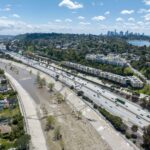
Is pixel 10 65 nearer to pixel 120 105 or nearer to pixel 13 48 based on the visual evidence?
pixel 13 48

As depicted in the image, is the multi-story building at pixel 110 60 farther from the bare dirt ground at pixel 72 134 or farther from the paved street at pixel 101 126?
the bare dirt ground at pixel 72 134

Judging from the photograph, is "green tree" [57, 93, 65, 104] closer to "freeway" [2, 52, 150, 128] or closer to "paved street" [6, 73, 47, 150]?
"paved street" [6, 73, 47, 150]

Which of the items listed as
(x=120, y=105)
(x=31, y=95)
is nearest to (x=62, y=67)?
(x=31, y=95)

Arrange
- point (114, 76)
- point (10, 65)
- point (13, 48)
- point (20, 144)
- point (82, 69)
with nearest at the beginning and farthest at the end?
point (20, 144) → point (114, 76) → point (82, 69) → point (10, 65) → point (13, 48)

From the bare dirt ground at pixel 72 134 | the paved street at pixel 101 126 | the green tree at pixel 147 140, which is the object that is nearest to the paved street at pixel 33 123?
the bare dirt ground at pixel 72 134

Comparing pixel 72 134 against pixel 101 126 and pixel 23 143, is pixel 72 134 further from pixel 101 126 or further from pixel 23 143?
pixel 23 143

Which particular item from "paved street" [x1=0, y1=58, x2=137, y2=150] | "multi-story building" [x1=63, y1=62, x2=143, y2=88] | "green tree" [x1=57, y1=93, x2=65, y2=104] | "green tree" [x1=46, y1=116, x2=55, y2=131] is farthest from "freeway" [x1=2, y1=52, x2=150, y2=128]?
"green tree" [x1=46, y1=116, x2=55, y2=131]
